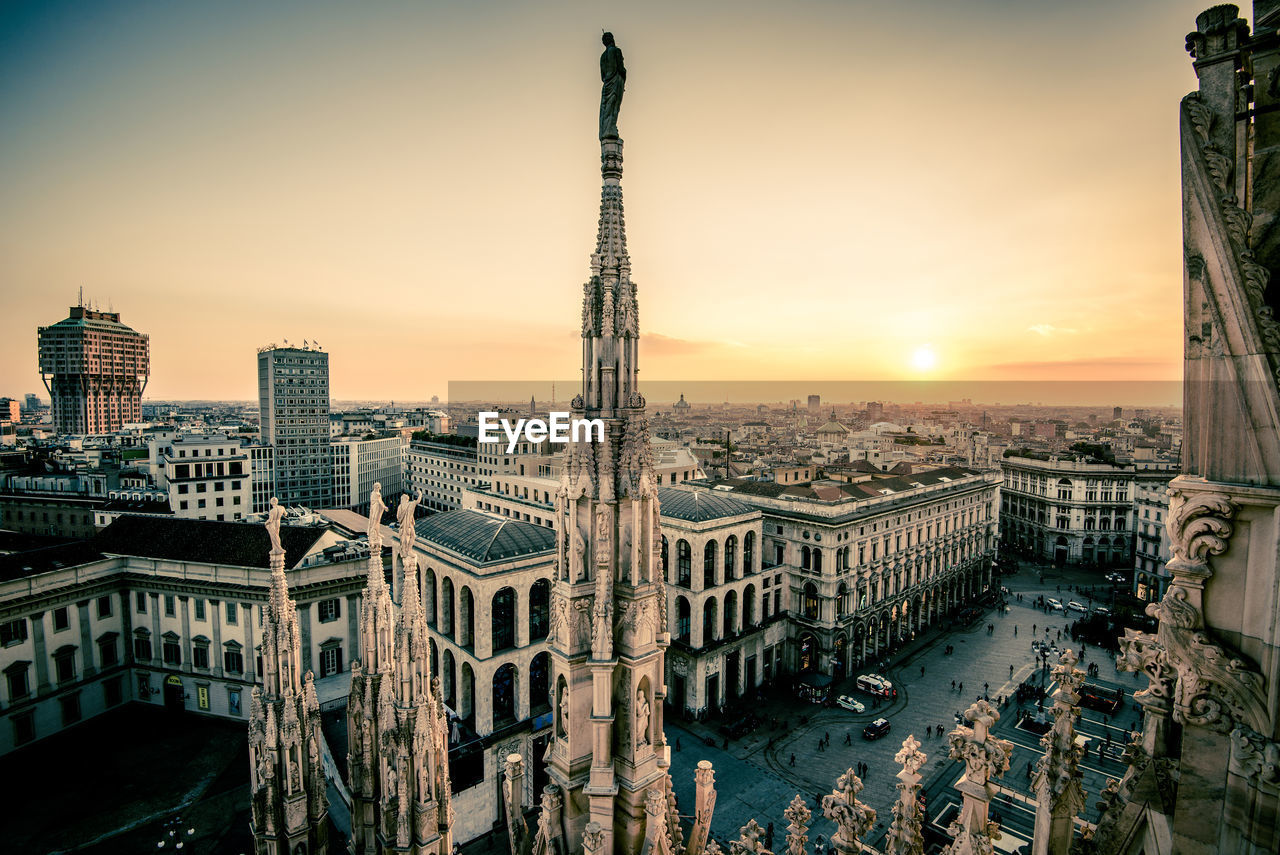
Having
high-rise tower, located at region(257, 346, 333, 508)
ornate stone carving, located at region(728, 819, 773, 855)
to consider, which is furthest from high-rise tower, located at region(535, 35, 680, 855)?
high-rise tower, located at region(257, 346, 333, 508)

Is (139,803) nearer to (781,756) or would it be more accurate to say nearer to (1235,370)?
(781,756)

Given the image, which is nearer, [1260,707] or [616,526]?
[1260,707]

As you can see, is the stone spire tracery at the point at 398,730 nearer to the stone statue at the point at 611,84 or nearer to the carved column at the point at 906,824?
the stone statue at the point at 611,84

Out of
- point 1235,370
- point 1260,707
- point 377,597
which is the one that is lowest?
point 377,597

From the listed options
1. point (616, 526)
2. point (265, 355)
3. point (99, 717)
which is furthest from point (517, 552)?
point (265, 355)

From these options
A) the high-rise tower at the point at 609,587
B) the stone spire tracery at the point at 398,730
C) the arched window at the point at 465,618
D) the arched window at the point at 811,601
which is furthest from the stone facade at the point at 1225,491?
the arched window at the point at 811,601

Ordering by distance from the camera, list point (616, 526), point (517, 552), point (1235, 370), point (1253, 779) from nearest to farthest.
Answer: point (1253, 779) → point (1235, 370) → point (616, 526) → point (517, 552)

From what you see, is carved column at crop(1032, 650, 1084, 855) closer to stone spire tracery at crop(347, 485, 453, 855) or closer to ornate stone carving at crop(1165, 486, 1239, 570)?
ornate stone carving at crop(1165, 486, 1239, 570)
